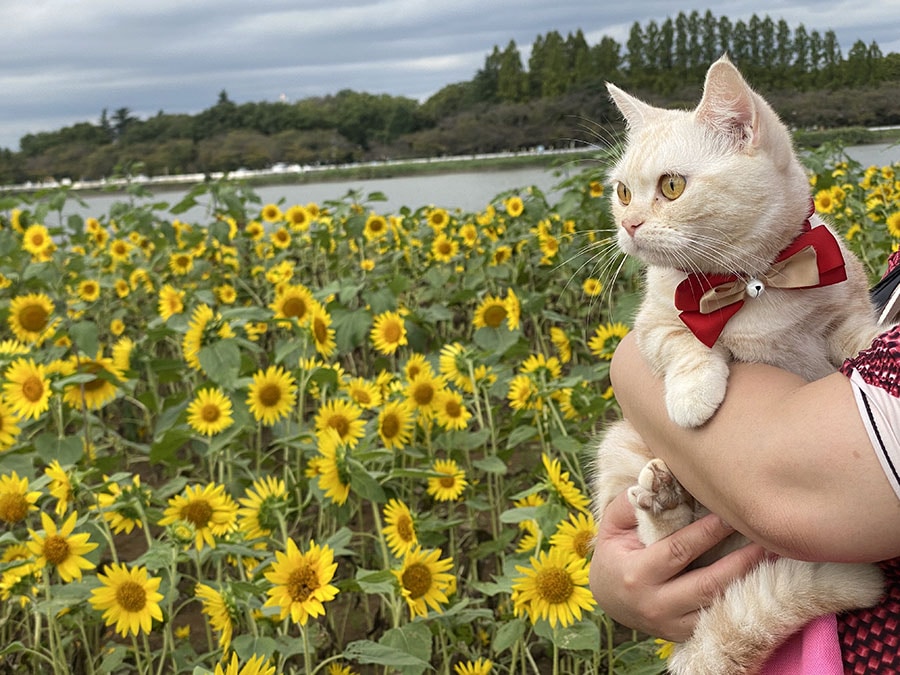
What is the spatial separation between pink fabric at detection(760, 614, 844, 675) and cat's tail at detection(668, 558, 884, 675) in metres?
0.01

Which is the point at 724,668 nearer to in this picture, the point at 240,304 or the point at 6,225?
the point at 240,304

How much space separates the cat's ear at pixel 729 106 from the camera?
1.18m

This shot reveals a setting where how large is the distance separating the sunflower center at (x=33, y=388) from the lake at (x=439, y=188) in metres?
3.19

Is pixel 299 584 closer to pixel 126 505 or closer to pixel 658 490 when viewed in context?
pixel 126 505

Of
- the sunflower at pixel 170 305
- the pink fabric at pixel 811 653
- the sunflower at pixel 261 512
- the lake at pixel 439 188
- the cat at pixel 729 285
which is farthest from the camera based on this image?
the lake at pixel 439 188

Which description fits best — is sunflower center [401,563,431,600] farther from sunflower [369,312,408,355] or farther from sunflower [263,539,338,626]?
sunflower [369,312,408,355]

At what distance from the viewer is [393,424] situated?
8.02ft

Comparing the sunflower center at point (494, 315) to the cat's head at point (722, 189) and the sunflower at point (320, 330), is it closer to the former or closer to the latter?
the sunflower at point (320, 330)

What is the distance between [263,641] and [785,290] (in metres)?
1.20

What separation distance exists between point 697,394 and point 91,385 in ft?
7.34

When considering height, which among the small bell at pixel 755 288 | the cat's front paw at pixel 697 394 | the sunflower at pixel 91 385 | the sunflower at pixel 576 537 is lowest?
the sunflower at pixel 576 537

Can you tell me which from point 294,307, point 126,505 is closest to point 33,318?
point 294,307

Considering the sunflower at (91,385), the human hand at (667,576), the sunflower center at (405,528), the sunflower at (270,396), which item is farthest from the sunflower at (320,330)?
the human hand at (667,576)

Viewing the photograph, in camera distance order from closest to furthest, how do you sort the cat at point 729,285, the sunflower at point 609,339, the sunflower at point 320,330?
the cat at point 729,285 → the sunflower at point 609,339 → the sunflower at point 320,330
